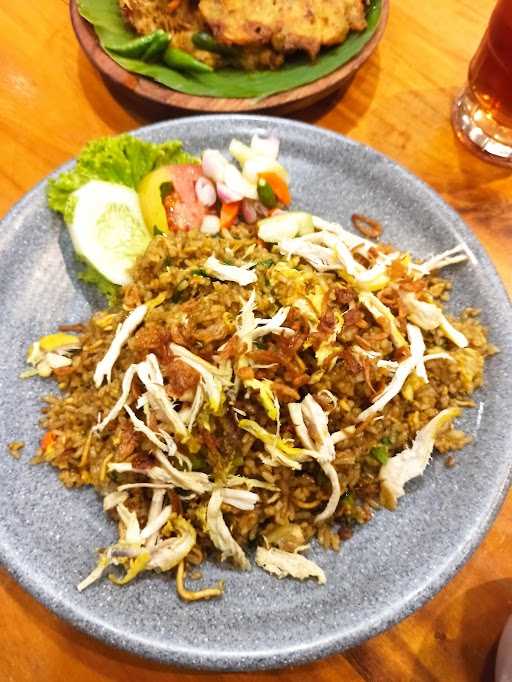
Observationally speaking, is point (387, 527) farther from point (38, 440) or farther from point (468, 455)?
point (38, 440)

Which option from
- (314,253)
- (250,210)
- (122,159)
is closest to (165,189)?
(122,159)

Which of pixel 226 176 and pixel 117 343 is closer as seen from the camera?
pixel 117 343

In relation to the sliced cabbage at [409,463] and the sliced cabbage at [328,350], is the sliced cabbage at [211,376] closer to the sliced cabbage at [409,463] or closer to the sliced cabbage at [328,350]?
the sliced cabbage at [328,350]

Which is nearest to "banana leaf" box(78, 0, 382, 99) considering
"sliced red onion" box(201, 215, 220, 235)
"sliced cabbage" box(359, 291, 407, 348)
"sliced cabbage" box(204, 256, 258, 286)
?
"sliced red onion" box(201, 215, 220, 235)

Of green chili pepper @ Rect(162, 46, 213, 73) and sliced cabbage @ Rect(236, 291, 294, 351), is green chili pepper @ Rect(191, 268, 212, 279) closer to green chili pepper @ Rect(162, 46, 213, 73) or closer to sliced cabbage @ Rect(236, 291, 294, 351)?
sliced cabbage @ Rect(236, 291, 294, 351)

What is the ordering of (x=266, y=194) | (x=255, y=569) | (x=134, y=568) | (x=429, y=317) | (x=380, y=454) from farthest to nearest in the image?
→ (x=266, y=194), (x=429, y=317), (x=380, y=454), (x=255, y=569), (x=134, y=568)

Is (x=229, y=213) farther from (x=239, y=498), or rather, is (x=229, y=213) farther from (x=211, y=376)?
(x=239, y=498)

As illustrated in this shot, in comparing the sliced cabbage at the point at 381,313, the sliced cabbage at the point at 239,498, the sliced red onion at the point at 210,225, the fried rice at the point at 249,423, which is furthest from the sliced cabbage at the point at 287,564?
the sliced red onion at the point at 210,225

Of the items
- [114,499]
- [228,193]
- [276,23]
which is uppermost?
[276,23]
